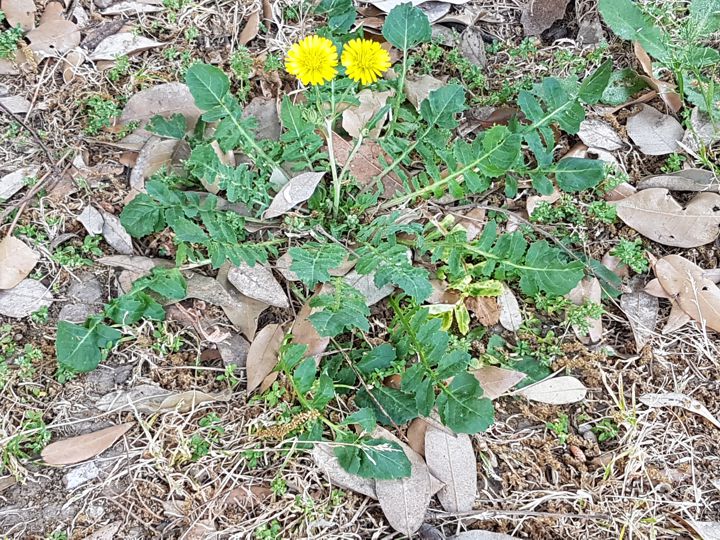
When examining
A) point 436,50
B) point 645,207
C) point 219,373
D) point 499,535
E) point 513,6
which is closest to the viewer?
point 499,535

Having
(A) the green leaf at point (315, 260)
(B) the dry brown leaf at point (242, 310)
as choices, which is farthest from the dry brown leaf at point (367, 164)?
(B) the dry brown leaf at point (242, 310)

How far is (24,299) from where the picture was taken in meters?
2.08

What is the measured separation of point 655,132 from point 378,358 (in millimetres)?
1361

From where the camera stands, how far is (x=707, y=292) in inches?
84.3

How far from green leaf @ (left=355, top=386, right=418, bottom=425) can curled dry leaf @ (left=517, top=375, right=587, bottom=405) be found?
1.18ft

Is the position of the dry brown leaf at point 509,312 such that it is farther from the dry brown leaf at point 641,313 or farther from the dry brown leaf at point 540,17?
the dry brown leaf at point 540,17

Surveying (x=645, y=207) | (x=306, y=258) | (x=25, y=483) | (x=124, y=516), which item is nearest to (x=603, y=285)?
(x=645, y=207)

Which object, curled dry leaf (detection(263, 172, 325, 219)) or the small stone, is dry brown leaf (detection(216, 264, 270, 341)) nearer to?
curled dry leaf (detection(263, 172, 325, 219))

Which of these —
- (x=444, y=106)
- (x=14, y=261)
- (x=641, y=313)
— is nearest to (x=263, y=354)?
(x=14, y=261)

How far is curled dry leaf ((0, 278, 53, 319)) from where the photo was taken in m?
2.06

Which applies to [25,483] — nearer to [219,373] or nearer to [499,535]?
[219,373]

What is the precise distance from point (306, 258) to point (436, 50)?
1052 mm

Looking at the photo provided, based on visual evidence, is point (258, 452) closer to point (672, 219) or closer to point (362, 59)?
point (362, 59)

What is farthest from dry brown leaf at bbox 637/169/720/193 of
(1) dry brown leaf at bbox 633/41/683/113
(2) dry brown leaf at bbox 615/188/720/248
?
(1) dry brown leaf at bbox 633/41/683/113
